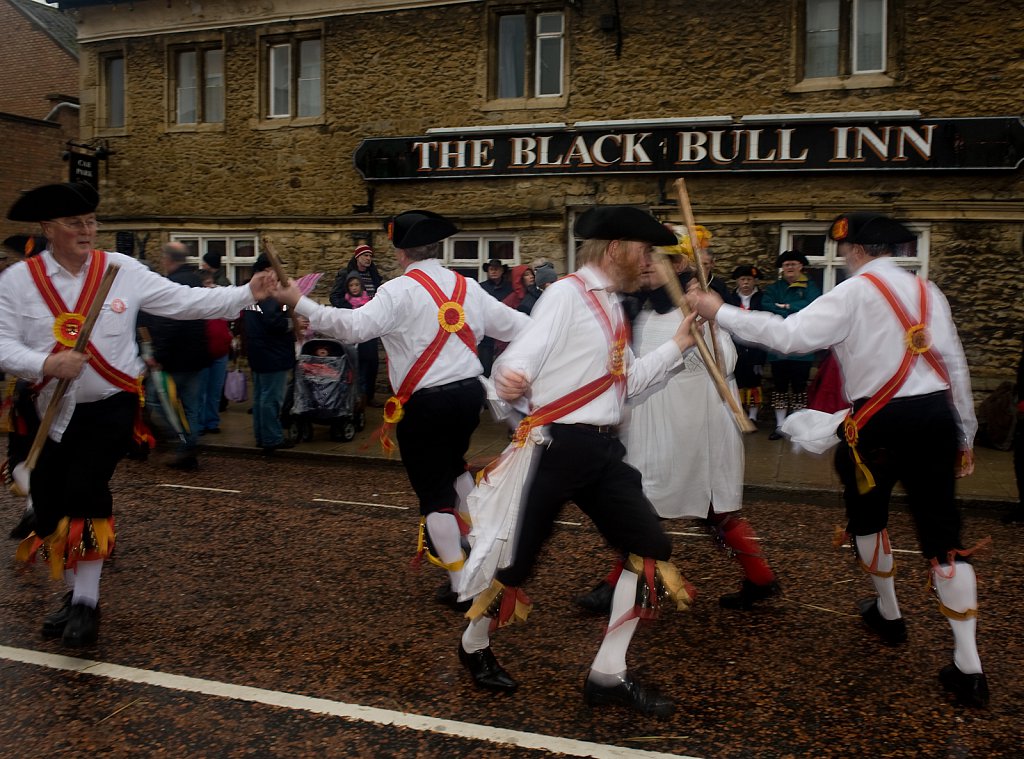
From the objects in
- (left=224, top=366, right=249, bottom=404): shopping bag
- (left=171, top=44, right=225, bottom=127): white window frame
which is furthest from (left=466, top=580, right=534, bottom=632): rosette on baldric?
(left=171, top=44, right=225, bottom=127): white window frame

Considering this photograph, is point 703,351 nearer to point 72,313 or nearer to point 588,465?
point 588,465

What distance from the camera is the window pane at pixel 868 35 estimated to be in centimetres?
1224

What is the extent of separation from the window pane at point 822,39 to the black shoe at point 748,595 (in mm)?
9275

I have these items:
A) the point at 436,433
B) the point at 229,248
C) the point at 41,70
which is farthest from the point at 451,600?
the point at 41,70

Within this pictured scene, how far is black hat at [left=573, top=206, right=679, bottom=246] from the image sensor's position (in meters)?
3.73

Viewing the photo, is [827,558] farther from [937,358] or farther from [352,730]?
[352,730]

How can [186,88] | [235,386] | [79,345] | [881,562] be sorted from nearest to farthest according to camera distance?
[79,345] → [881,562] → [235,386] → [186,88]

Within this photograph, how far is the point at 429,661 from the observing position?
4293 mm

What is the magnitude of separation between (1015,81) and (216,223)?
11688mm

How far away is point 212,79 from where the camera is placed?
16062 millimetres

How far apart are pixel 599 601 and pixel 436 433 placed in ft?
4.00

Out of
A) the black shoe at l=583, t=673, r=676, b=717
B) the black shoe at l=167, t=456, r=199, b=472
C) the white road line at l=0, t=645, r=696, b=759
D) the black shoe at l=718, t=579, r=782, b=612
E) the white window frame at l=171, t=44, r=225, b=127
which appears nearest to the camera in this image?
the white road line at l=0, t=645, r=696, b=759

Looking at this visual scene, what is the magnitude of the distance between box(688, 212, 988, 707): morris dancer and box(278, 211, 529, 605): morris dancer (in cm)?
133

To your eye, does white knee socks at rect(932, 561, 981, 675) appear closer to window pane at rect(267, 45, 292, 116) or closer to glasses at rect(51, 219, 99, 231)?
glasses at rect(51, 219, 99, 231)
